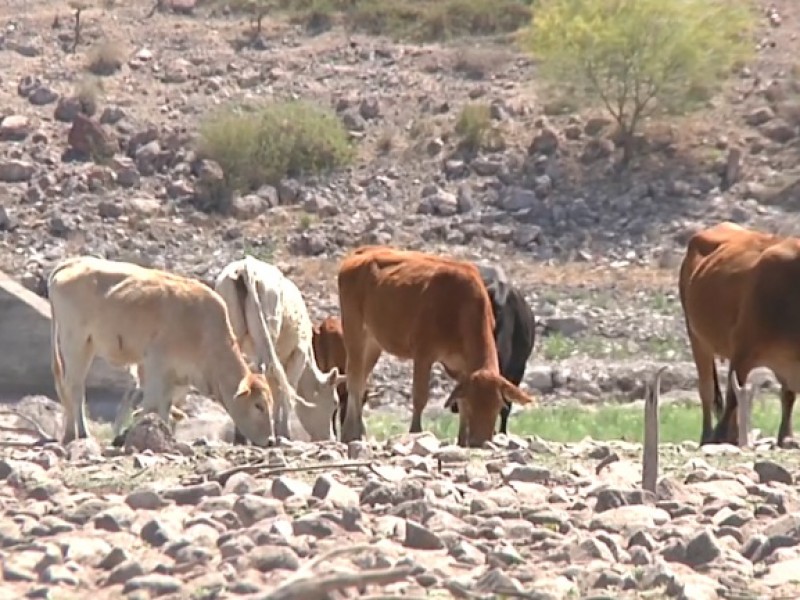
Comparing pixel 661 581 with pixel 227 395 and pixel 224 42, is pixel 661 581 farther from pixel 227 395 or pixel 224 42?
pixel 224 42

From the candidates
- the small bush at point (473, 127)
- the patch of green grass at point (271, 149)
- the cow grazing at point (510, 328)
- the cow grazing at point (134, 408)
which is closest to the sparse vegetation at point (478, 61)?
the small bush at point (473, 127)

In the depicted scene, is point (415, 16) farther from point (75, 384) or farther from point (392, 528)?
point (392, 528)

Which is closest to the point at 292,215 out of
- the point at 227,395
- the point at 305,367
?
the point at 305,367

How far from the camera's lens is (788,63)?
47.2 meters

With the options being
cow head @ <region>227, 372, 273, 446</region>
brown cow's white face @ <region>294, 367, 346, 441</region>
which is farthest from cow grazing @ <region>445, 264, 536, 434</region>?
cow head @ <region>227, 372, 273, 446</region>

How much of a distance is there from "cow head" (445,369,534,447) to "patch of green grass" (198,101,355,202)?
26355mm

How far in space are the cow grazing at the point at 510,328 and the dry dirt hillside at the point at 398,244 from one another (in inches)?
145

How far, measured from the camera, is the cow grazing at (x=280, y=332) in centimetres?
1805

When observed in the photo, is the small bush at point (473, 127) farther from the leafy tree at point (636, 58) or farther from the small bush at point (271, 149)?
the small bush at point (271, 149)

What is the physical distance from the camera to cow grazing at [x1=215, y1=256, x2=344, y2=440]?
18.0 m

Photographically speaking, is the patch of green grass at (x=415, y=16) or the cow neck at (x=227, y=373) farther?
the patch of green grass at (x=415, y=16)

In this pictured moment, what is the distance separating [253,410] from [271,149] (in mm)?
27208

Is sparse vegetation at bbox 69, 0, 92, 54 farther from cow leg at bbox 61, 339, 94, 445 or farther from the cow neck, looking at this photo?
the cow neck

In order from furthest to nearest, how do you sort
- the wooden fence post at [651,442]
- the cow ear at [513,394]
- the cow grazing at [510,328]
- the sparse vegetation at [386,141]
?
the sparse vegetation at [386,141], the cow grazing at [510,328], the cow ear at [513,394], the wooden fence post at [651,442]
